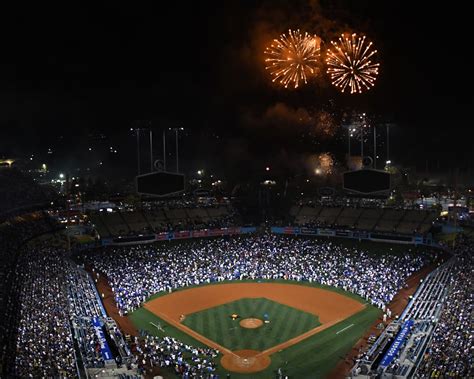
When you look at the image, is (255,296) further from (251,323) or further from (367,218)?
(367,218)

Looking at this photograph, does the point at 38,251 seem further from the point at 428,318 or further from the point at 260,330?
the point at 428,318

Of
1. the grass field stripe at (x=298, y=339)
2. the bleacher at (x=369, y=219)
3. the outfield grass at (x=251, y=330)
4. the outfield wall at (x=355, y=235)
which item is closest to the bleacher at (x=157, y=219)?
the outfield wall at (x=355, y=235)

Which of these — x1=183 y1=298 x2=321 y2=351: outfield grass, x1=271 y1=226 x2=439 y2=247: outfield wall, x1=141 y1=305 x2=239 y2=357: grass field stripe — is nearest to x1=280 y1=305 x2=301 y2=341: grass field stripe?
x1=183 y1=298 x2=321 y2=351: outfield grass

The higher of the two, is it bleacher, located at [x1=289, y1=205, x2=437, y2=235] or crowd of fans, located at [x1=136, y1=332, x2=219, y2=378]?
bleacher, located at [x1=289, y1=205, x2=437, y2=235]

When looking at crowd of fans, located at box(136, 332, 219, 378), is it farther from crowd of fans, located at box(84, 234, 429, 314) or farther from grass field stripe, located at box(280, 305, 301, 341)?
crowd of fans, located at box(84, 234, 429, 314)

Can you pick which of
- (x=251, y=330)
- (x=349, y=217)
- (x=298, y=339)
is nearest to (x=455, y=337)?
(x=298, y=339)

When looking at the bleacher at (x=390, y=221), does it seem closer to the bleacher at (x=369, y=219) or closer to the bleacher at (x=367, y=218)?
the bleacher at (x=367, y=218)

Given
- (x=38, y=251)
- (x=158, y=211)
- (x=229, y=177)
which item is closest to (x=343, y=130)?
(x=229, y=177)

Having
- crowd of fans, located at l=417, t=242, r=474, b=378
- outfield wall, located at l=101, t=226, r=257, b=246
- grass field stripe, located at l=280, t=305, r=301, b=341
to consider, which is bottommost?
grass field stripe, located at l=280, t=305, r=301, b=341
